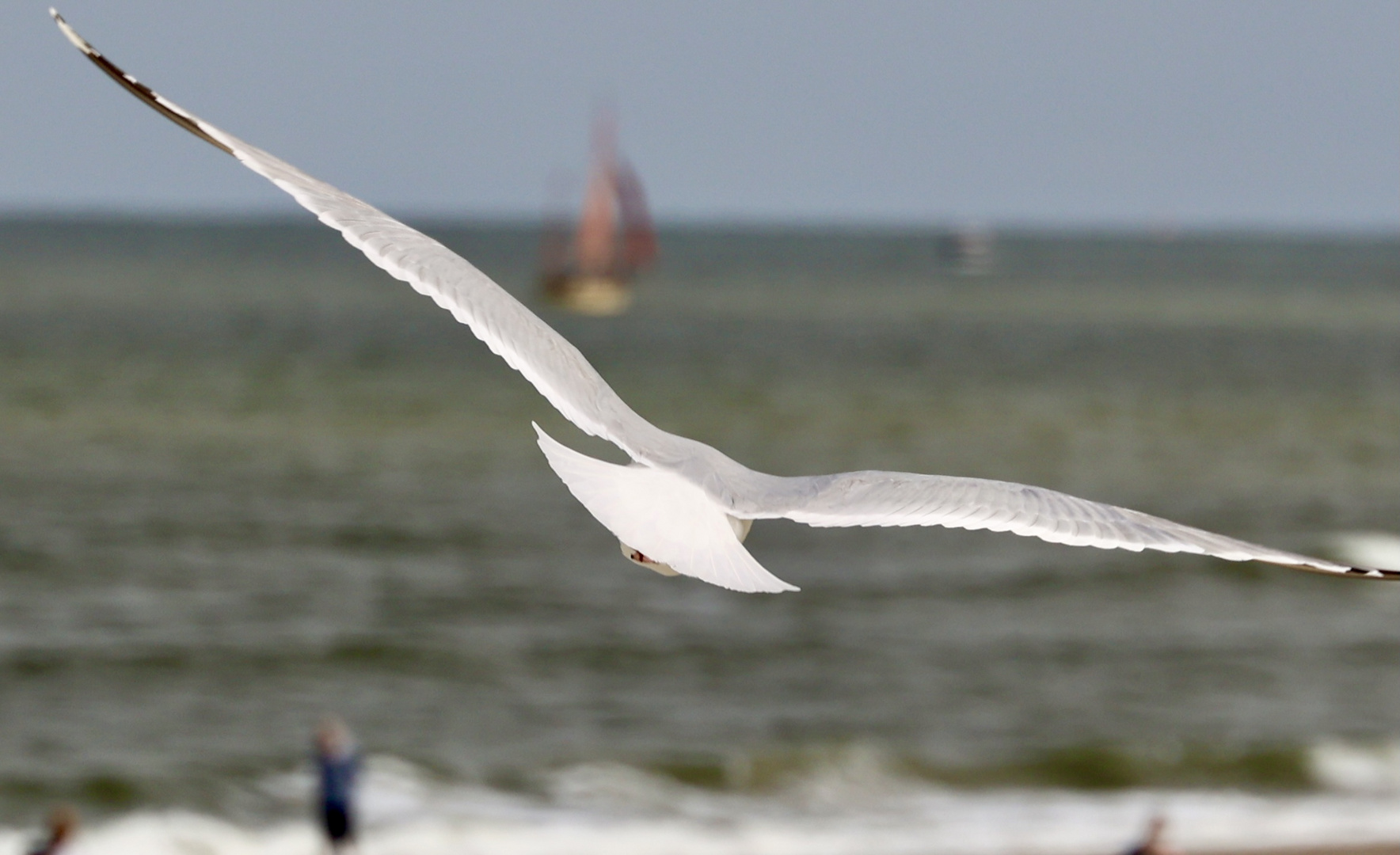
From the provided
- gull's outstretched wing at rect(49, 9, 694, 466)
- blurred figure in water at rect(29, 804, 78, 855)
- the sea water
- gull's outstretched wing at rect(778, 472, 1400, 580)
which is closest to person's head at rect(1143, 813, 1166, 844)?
the sea water

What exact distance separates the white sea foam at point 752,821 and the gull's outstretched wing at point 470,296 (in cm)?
1121

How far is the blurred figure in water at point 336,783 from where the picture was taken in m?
14.5

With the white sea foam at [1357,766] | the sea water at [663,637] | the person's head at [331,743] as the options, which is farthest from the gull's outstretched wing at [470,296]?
the white sea foam at [1357,766]

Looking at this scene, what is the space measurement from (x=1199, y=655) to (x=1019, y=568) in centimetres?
561

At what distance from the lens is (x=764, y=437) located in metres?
47.4

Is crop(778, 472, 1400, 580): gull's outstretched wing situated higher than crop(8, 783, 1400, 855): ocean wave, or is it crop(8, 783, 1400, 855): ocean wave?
crop(778, 472, 1400, 580): gull's outstretched wing

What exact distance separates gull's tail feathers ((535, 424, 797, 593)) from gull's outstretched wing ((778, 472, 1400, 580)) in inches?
6.6

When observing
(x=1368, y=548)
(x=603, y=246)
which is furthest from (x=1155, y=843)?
(x=603, y=246)

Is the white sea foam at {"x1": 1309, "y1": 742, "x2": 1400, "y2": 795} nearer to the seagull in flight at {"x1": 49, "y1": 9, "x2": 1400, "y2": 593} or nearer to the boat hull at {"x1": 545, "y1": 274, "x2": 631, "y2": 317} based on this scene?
the seagull in flight at {"x1": 49, "y1": 9, "x2": 1400, "y2": 593}

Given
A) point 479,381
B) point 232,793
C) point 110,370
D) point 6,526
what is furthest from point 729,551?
point 110,370

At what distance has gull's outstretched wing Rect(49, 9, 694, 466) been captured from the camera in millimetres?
5363

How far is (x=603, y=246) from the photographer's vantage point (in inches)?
3910

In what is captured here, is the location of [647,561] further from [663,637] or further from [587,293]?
[587,293]

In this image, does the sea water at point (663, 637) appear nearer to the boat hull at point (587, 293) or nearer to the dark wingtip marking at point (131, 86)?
the dark wingtip marking at point (131, 86)
